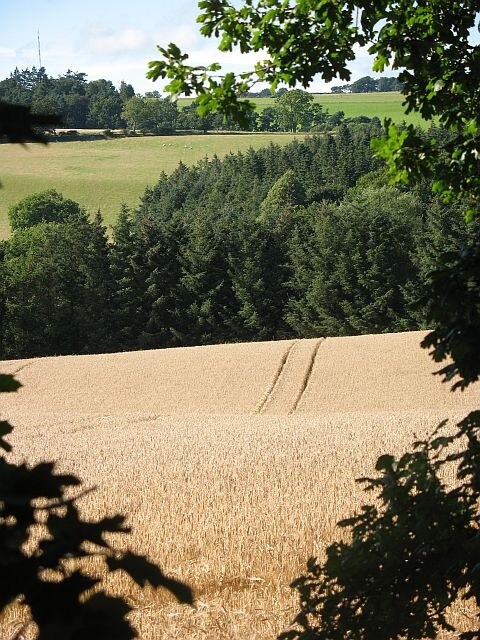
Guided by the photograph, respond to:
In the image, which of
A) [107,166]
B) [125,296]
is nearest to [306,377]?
[125,296]

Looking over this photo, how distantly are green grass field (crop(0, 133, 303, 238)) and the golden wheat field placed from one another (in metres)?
67.4

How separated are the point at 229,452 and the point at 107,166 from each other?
344ft

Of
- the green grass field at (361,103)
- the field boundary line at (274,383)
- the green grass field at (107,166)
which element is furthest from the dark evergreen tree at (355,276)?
the green grass field at (361,103)

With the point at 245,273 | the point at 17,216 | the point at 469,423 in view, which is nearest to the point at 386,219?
the point at 245,273

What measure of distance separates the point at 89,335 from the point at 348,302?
Result: 19.2m

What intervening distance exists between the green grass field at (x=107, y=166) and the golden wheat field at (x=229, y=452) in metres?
67.4

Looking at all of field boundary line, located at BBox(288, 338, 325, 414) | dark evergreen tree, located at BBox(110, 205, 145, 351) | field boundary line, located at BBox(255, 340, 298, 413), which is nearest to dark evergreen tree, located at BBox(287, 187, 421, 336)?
dark evergreen tree, located at BBox(110, 205, 145, 351)

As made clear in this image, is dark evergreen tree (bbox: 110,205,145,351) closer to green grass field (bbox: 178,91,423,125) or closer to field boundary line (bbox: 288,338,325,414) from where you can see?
field boundary line (bbox: 288,338,325,414)

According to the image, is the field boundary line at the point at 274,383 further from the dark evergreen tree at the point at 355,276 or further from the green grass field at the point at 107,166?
the green grass field at the point at 107,166

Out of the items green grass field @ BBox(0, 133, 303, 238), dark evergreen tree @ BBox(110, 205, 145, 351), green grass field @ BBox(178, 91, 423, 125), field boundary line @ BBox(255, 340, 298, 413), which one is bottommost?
dark evergreen tree @ BBox(110, 205, 145, 351)

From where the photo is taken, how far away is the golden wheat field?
8.73 metres

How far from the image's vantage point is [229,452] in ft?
48.9

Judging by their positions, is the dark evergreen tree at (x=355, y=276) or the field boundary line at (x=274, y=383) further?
the dark evergreen tree at (x=355, y=276)

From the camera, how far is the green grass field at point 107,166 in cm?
10512
